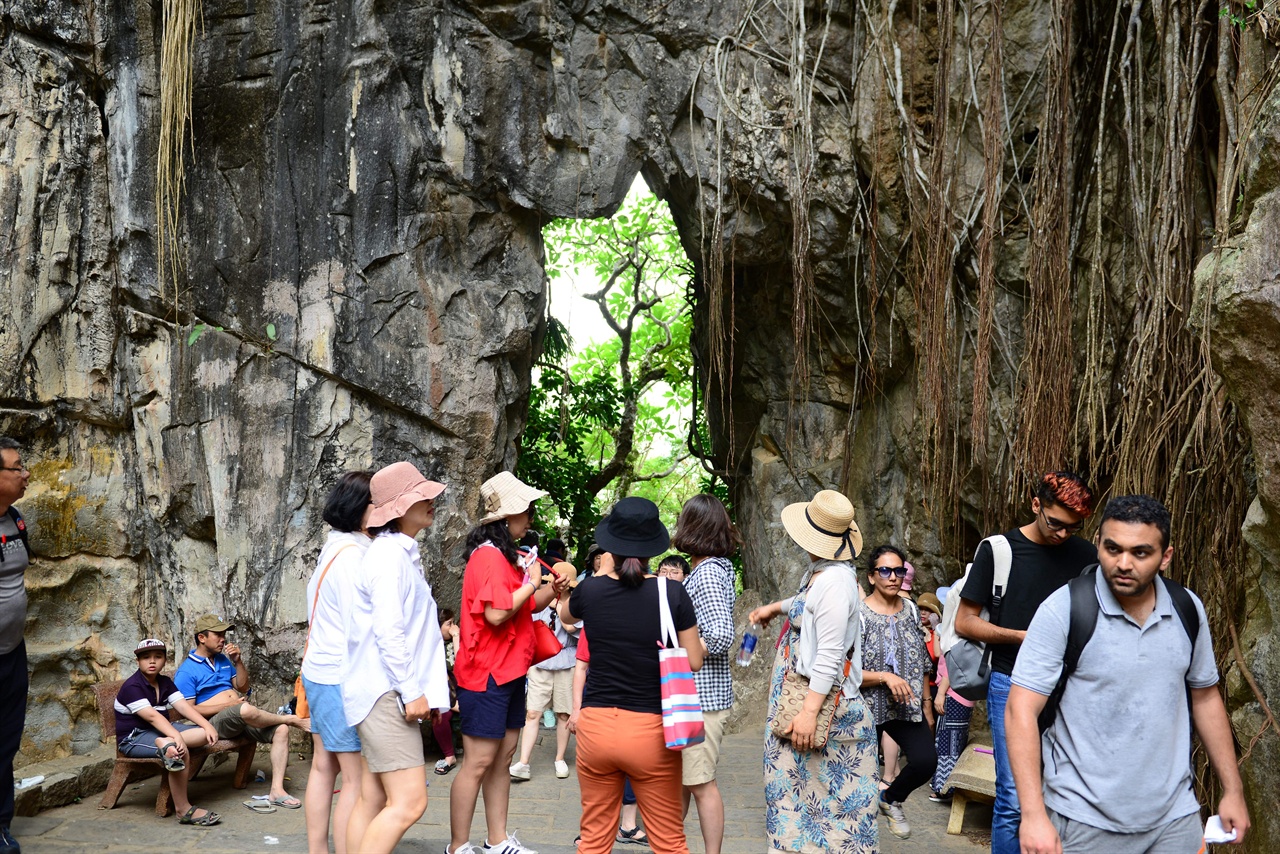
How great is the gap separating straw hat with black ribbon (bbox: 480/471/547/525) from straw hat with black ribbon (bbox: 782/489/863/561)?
1.04 metres

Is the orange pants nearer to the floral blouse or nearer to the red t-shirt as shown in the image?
the red t-shirt

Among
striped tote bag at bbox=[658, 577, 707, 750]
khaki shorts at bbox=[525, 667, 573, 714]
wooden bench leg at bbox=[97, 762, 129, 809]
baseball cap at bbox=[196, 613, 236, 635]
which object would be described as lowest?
wooden bench leg at bbox=[97, 762, 129, 809]

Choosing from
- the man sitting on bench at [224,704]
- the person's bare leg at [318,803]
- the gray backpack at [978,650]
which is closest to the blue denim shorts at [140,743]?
the man sitting on bench at [224,704]

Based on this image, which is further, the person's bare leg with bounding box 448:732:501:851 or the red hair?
the person's bare leg with bounding box 448:732:501:851

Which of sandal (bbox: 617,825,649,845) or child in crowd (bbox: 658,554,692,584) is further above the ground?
child in crowd (bbox: 658,554,692,584)

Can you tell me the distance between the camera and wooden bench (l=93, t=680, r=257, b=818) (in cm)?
463

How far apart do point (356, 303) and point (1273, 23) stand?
15.4ft

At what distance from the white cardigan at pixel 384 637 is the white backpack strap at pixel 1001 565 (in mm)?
1854

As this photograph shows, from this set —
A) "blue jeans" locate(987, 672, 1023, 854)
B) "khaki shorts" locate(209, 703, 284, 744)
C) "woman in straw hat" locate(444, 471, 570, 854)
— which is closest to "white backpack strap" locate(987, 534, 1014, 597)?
"blue jeans" locate(987, 672, 1023, 854)

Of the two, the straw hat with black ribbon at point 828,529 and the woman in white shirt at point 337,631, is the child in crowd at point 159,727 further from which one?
the straw hat with black ribbon at point 828,529

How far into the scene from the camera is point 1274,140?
3184 millimetres

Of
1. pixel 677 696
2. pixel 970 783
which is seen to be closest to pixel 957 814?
pixel 970 783

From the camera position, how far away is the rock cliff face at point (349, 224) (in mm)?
5699

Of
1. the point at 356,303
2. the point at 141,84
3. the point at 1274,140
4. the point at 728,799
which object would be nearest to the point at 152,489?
the point at 356,303
